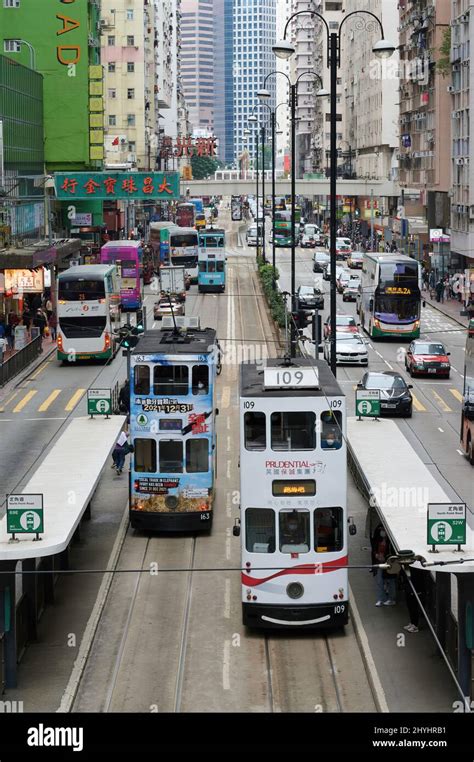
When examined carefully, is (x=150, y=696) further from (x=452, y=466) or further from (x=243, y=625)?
(x=452, y=466)

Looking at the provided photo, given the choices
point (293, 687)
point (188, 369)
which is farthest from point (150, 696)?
point (188, 369)

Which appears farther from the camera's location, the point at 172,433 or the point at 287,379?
the point at 172,433

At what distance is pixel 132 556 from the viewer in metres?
27.5

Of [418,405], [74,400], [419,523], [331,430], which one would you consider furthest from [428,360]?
[419,523]

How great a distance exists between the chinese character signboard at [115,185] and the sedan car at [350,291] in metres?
16.7

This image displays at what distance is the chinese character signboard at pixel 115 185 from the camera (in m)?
70.6

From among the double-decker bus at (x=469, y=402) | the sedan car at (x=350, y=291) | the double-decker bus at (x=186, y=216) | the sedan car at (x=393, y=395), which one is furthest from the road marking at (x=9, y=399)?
the double-decker bus at (x=186, y=216)

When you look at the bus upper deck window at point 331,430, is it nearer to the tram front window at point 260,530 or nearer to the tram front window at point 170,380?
the tram front window at point 260,530

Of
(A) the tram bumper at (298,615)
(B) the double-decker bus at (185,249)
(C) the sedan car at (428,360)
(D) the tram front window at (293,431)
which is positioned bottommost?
(A) the tram bumper at (298,615)

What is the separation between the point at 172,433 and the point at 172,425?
0.17 m

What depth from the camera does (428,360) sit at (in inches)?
2062

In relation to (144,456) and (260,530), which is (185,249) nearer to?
(144,456)

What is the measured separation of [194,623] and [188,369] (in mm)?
6585

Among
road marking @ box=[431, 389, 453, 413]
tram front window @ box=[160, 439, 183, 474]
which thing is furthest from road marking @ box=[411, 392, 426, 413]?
tram front window @ box=[160, 439, 183, 474]
